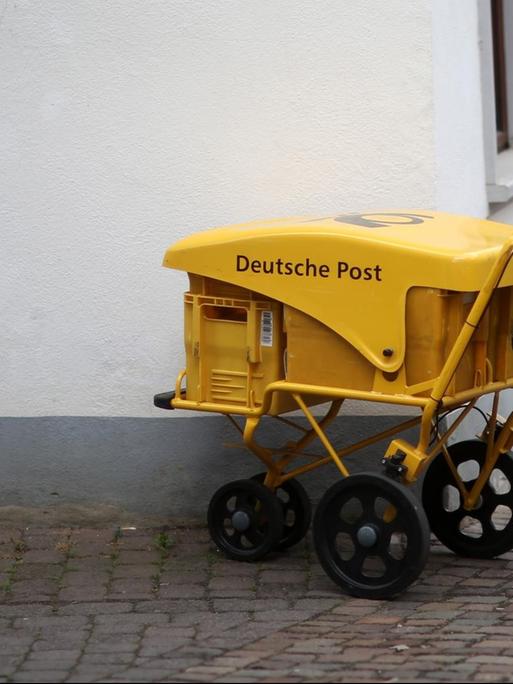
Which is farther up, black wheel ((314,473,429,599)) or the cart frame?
the cart frame

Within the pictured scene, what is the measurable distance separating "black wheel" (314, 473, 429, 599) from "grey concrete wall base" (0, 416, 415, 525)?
3.75ft

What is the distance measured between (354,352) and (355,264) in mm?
374

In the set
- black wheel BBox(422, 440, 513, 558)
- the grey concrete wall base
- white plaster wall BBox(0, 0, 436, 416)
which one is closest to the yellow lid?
white plaster wall BBox(0, 0, 436, 416)

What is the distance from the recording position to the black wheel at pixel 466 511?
6.54 metres

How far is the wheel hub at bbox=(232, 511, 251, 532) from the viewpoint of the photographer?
21.1 ft

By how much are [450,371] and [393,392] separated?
29 cm

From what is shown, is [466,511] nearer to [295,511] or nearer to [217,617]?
[295,511]

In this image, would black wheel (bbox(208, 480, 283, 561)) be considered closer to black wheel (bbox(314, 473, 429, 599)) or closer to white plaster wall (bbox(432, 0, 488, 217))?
black wheel (bbox(314, 473, 429, 599))

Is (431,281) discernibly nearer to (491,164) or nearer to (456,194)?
(456,194)

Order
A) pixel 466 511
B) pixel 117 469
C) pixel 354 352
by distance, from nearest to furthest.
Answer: pixel 354 352 < pixel 466 511 < pixel 117 469

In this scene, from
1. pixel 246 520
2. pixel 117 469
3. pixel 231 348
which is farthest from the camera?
pixel 117 469

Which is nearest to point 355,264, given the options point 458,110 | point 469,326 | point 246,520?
point 469,326

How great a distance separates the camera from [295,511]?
21.8 ft

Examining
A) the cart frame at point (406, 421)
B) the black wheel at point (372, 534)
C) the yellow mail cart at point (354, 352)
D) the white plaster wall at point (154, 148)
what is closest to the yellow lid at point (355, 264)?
the yellow mail cart at point (354, 352)
